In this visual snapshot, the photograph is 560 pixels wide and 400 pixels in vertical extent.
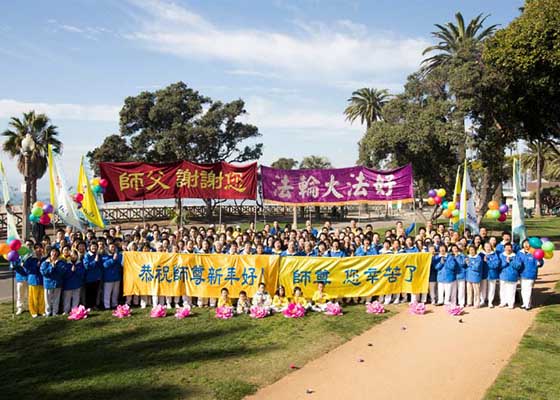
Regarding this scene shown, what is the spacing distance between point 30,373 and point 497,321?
29.3ft

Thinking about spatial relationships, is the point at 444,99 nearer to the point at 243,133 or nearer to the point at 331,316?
the point at 331,316

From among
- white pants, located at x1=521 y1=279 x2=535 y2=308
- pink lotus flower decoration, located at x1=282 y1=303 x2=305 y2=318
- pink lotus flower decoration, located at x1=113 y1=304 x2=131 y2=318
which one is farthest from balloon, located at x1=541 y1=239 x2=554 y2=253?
pink lotus flower decoration, located at x1=113 y1=304 x2=131 y2=318

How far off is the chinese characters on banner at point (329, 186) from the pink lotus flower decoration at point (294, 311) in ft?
17.8

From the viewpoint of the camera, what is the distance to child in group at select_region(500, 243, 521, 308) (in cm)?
1061

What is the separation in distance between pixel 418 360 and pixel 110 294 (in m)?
7.44

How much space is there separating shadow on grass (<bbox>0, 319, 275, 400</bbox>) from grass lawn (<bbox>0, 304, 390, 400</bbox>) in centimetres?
1

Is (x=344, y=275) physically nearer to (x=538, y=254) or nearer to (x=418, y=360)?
(x=418, y=360)

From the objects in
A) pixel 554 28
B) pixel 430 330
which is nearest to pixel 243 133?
pixel 554 28

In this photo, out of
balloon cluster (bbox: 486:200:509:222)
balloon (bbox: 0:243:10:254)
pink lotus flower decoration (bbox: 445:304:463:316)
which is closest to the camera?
balloon (bbox: 0:243:10:254)

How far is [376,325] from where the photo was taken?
9.77 meters

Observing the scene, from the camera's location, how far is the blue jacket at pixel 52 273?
1037 cm

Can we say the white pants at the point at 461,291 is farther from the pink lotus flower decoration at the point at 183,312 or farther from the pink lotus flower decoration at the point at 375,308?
the pink lotus flower decoration at the point at 183,312

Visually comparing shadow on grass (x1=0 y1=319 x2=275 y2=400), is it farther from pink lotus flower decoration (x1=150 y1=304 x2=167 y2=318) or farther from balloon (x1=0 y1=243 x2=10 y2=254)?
balloon (x1=0 y1=243 x2=10 y2=254)

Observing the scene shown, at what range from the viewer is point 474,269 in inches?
424
